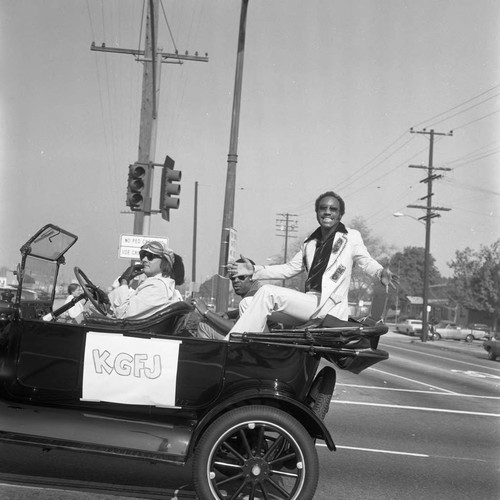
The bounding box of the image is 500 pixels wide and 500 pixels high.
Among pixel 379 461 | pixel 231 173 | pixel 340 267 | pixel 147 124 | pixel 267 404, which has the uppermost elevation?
pixel 147 124

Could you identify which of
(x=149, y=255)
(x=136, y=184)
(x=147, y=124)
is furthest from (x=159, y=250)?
(x=147, y=124)

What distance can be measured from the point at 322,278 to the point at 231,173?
719cm

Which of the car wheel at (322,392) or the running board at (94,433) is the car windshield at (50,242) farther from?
the car wheel at (322,392)

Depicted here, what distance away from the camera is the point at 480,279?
5072cm

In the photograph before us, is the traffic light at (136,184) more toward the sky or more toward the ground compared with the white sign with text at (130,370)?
more toward the sky

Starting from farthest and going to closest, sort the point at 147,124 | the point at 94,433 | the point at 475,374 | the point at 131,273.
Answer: the point at 475,374, the point at 147,124, the point at 131,273, the point at 94,433

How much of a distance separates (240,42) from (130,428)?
9145mm

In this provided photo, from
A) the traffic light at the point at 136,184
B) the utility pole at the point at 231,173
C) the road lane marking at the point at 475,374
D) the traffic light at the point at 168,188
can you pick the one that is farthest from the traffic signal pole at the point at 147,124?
the road lane marking at the point at 475,374

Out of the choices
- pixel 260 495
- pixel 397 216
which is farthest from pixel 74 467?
pixel 397 216

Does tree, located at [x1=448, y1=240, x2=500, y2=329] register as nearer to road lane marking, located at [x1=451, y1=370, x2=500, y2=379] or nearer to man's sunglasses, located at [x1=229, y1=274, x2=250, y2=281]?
road lane marking, located at [x1=451, y1=370, x2=500, y2=379]

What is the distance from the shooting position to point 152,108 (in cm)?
1361

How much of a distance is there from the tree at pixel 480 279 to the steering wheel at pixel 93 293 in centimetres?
4650

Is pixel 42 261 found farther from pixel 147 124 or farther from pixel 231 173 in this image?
pixel 147 124

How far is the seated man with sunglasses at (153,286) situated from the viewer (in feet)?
13.3
